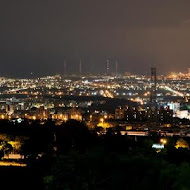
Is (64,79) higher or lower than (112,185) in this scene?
higher

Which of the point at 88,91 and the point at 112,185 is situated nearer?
the point at 112,185

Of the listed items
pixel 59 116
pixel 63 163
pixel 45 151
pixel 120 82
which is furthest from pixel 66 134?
pixel 120 82

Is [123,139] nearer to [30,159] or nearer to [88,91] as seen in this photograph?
[30,159]

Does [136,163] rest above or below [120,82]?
below

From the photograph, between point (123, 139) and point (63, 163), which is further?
point (123, 139)

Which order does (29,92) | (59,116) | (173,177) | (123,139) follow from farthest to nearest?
(29,92), (59,116), (123,139), (173,177)

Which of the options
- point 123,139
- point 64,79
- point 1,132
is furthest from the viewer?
point 64,79

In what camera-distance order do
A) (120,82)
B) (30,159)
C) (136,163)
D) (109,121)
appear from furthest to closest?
(120,82)
(109,121)
(30,159)
(136,163)

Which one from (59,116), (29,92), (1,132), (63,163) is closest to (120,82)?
(29,92)

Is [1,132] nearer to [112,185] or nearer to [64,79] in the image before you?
[112,185]
